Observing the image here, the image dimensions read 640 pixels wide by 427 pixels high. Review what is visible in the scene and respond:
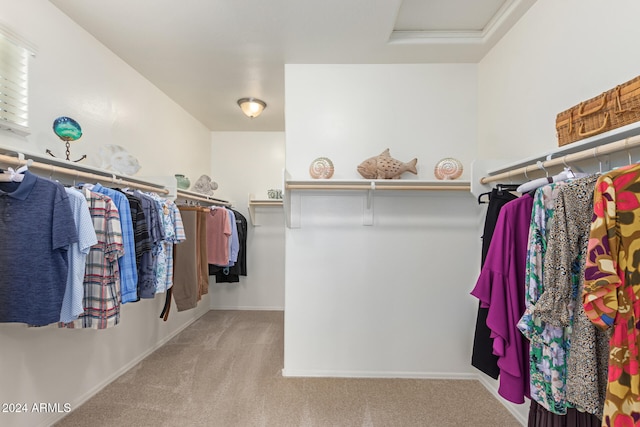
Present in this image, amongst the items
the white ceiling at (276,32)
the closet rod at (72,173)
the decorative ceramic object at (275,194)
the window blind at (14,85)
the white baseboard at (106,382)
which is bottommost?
the white baseboard at (106,382)

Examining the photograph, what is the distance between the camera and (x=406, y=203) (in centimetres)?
244

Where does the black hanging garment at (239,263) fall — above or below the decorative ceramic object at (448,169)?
below

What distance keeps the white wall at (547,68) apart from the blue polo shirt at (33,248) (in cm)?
245

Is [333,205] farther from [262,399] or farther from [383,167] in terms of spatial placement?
[262,399]

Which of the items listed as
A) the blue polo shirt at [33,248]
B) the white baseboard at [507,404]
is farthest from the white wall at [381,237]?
the blue polo shirt at [33,248]

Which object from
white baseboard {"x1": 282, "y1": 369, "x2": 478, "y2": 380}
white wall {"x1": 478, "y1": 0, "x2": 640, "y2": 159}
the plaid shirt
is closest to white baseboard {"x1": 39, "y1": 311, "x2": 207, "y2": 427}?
the plaid shirt

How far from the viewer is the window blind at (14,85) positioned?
4.94ft

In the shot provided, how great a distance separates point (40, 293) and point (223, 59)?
6.27 ft

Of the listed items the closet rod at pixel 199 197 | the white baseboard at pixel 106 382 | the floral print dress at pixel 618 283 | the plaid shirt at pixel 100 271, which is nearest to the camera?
the floral print dress at pixel 618 283

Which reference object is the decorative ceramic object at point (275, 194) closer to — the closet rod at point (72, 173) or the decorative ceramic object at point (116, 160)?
the closet rod at point (72, 173)

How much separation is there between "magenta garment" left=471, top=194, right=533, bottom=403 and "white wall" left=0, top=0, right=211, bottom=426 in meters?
2.20

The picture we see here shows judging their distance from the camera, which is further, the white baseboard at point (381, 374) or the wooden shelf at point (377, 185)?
the white baseboard at point (381, 374)

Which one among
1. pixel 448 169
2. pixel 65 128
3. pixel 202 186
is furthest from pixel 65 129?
pixel 448 169

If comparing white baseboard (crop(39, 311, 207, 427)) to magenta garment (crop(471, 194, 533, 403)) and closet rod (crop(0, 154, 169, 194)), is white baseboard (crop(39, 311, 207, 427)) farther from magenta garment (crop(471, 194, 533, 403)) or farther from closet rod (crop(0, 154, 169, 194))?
magenta garment (crop(471, 194, 533, 403))
